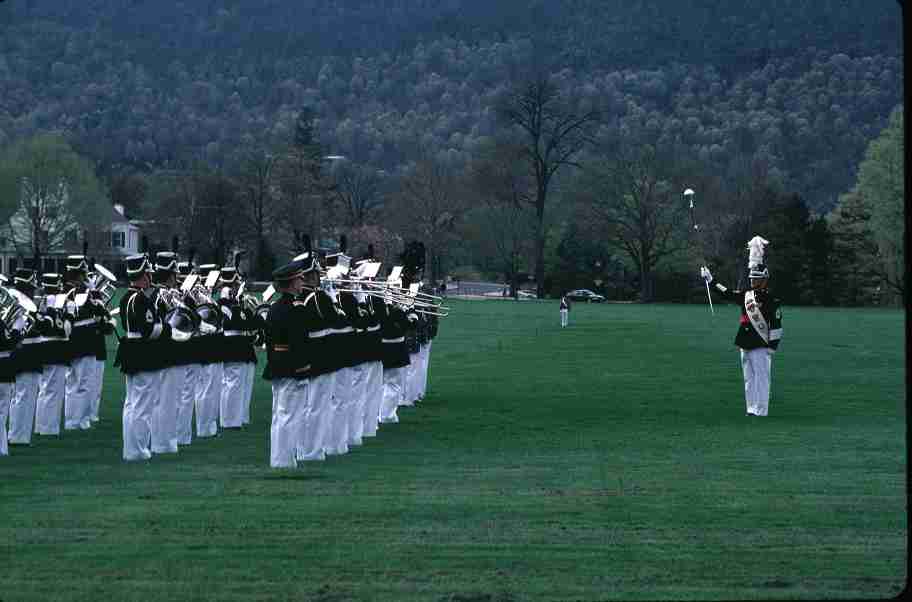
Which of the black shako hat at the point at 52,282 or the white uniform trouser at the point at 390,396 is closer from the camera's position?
the black shako hat at the point at 52,282

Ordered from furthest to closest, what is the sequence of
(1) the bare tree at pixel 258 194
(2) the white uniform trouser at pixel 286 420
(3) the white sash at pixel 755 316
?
(1) the bare tree at pixel 258 194 → (3) the white sash at pixel 755 316 → (2) the white uniform trouser at pixel 286 420

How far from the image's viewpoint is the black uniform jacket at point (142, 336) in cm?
1595

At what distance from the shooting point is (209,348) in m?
18.9

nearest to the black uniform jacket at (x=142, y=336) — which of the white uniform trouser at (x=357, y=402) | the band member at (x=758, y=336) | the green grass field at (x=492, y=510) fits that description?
the green grass field at (x=492, y=510)

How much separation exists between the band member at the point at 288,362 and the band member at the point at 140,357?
157 cm

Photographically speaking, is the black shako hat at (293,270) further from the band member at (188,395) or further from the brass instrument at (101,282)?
the brass instrument at (101,282)

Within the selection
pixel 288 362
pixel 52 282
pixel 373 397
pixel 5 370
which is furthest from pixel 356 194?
pixel 288 362

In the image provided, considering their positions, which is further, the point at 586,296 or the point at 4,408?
the point at 586,296

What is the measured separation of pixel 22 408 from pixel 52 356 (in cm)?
115

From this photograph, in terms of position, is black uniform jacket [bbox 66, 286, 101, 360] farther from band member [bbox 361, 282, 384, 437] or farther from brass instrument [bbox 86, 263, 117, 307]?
band member [bbox 361, 282, 384, 437]

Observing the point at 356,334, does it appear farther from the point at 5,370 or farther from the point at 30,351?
the point at 30,351

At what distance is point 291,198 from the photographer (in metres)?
110

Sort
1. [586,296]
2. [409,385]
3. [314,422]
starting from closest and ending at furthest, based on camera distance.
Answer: [314,422]
[409,385]
[586,296]

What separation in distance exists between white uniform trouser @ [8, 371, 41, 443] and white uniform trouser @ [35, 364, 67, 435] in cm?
99
